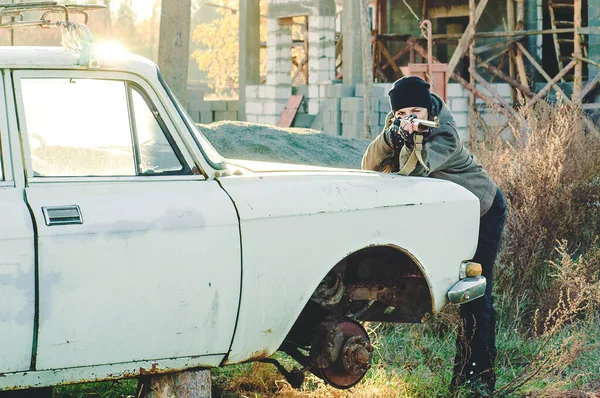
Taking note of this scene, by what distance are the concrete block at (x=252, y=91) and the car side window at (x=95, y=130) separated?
1672 cm

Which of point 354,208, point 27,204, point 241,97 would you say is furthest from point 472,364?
point 241,97

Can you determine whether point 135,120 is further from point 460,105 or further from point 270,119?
point 270,119

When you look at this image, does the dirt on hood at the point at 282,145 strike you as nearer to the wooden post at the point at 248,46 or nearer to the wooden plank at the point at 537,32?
the wooden plank at the point at 537,32

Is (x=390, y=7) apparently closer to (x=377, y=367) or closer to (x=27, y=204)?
(x=377, y=367)

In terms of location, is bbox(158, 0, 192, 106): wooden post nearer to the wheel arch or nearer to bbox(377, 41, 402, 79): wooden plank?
the wheel arch

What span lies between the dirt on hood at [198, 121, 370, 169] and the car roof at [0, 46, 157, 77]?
21.6ft

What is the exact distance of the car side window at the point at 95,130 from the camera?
3.73 metres

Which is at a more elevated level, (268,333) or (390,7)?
(390,7)

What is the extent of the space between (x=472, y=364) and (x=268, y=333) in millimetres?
1603

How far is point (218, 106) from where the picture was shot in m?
20.5

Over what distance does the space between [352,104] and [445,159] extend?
37.2 ft

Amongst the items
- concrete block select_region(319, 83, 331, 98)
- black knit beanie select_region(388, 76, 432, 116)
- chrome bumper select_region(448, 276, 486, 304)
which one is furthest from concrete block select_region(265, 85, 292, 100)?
chrome bumper select_region(448, 276, 486, 304)

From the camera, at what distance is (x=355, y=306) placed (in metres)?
4.80

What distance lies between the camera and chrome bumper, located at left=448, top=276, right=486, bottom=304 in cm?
457
